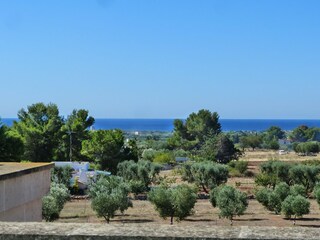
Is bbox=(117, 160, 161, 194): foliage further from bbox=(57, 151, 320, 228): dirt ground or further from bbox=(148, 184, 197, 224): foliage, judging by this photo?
bbox=(148, 184, 197, 224): foliage

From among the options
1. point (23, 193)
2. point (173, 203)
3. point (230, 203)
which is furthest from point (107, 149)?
point (23, 193)

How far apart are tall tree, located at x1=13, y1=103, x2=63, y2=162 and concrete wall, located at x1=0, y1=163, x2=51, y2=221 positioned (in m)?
60.3

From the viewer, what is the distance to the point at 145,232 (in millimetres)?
3363

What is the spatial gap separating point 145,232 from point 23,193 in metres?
2.63

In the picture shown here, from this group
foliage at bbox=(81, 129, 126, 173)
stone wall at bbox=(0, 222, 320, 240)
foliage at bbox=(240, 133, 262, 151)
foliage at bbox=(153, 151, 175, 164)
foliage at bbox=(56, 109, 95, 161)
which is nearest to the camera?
stone wall at bbox=(0, 222, 320, 240)

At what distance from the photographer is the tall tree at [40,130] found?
65.8 m

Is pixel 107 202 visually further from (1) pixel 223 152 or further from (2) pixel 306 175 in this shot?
(1) pixel 223 152

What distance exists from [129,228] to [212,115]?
377 ft

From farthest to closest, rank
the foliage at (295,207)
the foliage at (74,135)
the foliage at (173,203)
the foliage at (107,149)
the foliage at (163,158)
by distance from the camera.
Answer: the foliage at (163,158), the foliage at (74,135), the foliage at (107,149), the foliage at (295,207), the foliage at (173,203)

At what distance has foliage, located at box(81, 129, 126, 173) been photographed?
62812 millimetres

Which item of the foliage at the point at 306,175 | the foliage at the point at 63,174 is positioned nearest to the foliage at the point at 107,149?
the foliage at the point at 63,174

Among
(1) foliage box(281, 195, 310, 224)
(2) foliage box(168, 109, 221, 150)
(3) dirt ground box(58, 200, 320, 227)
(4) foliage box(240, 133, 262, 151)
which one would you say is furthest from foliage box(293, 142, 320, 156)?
(1) foliage box(281, 195, 310, 224)

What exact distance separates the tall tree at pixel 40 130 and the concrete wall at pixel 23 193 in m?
60.3

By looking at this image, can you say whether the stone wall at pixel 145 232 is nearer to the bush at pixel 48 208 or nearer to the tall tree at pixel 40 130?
the bush at pixel 48 208
